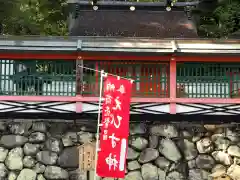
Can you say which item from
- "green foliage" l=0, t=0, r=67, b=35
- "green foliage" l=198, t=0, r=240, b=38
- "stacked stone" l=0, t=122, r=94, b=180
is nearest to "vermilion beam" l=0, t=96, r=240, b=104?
"stacked stone" l=0, t=122, r=94, b=180

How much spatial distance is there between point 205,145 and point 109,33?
565 centimetres

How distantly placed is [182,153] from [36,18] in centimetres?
1255

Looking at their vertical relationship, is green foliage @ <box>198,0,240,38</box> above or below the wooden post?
above

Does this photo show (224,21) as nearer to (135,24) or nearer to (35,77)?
(135,24)

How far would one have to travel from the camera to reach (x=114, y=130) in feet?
33.1

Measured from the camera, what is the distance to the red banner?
993cm

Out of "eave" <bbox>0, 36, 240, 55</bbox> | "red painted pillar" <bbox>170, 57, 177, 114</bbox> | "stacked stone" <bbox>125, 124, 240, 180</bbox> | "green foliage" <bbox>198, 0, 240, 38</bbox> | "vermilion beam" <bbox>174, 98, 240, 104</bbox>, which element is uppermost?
"green foliage" <bbox>198, 0, 240, 38</bbox>

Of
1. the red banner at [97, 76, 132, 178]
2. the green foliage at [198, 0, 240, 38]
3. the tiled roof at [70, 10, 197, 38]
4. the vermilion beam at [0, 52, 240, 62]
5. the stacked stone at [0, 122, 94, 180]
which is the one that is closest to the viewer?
the red banner at [97, 76, 132, 178]

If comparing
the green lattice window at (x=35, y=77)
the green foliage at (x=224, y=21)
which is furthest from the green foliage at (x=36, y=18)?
the green lattice window at (x=35, y=77)

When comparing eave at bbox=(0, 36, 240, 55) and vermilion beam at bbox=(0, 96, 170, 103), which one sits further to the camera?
vermilion beam at bbox=(0, 96, 170, 103)

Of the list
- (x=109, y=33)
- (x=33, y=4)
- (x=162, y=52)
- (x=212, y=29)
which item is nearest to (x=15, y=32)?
(x=33, y=4)

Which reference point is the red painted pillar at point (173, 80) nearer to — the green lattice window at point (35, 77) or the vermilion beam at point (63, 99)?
the vermilion beam at point (63, 99)

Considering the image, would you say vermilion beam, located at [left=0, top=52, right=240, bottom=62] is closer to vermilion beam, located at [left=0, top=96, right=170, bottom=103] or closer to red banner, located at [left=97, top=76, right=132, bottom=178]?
vermilion beam, located at [left=0, top=96, right=170, bottom=103]

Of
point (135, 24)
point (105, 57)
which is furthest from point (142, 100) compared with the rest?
point (135, 24)
